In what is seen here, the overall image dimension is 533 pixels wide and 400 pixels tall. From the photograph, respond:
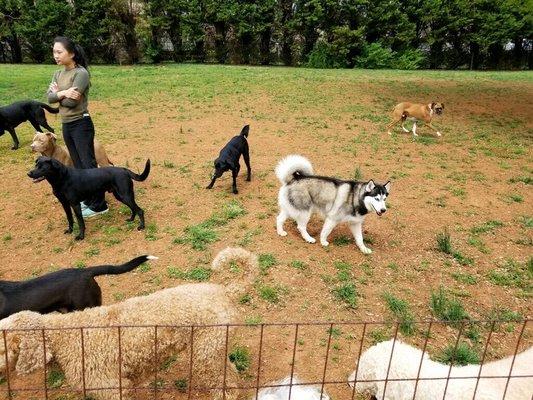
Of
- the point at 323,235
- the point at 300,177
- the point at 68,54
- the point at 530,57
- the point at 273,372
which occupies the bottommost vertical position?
the point at 273,372

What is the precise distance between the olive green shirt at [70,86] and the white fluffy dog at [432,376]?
438 centimetres

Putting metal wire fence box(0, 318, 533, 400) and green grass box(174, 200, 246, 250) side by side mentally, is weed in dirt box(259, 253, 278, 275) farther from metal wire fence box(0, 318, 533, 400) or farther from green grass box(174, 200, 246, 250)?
metal wire fence box(0, 318, 533, 400)

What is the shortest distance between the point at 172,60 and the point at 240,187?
2339 cm

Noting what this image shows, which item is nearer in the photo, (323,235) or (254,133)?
(323,235)

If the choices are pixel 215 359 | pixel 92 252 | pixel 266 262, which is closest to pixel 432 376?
pixel 215 359

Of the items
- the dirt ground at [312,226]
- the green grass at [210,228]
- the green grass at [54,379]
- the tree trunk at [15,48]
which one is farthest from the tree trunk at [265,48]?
the green grass at [54,379]

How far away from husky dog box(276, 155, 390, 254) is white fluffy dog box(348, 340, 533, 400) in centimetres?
223

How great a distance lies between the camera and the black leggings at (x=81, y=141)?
5285 mm

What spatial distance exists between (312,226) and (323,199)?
81 cm

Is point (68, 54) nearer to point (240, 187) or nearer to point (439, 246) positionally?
point (240, 187)

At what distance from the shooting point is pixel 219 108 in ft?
41.8

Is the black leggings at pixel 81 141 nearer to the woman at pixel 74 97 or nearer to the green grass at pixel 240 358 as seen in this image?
the woman at pixel 74 97

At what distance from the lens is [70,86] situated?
4.99 meters

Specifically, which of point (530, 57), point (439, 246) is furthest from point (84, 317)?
point (530, 57)
